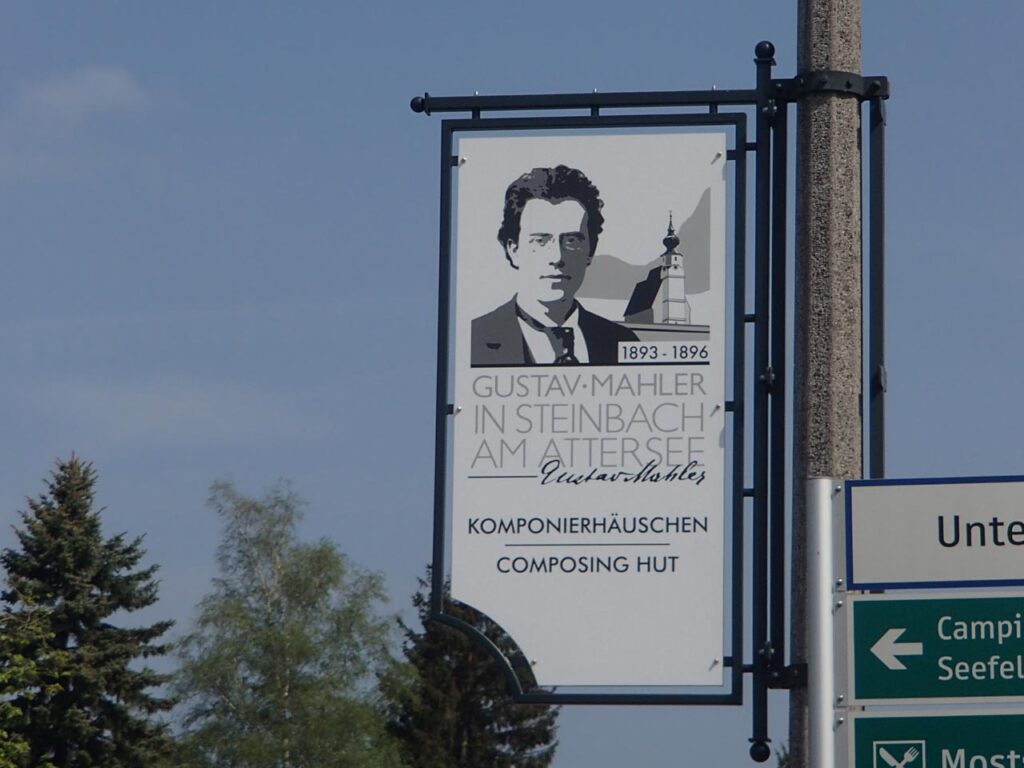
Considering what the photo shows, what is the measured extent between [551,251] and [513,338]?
42 cm

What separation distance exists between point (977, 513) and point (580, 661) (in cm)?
215

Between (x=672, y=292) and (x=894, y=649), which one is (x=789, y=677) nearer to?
(x=894, y=649)

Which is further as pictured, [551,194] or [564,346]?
[551,194]

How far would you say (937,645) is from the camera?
5891mm

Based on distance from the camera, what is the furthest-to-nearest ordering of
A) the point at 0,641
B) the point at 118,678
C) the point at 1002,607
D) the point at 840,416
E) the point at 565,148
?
the point at 118,678 < the point at 0,641 < the point at 565,148 < the point at 840,416 < the point at 1002,607

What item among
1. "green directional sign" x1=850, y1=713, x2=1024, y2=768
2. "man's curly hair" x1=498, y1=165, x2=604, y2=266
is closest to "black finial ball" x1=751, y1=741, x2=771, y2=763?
"green directional sign" x1=850, y1=713, x2=1024, y2=768

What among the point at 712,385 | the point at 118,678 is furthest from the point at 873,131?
the point at 118,678

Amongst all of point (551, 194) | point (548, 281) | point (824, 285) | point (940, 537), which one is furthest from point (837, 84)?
point (940, 537)

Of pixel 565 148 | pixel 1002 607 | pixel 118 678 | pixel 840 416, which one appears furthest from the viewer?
pixel 118 678

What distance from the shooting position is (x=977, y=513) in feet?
19.4

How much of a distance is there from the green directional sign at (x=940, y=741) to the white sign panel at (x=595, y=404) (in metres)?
Result: 1.63

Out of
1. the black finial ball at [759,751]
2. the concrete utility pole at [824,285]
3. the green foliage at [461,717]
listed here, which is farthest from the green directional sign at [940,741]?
the green foliage at [461,717]

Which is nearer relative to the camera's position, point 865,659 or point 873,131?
point 865,659

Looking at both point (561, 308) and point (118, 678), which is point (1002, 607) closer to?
point (561, 308)
